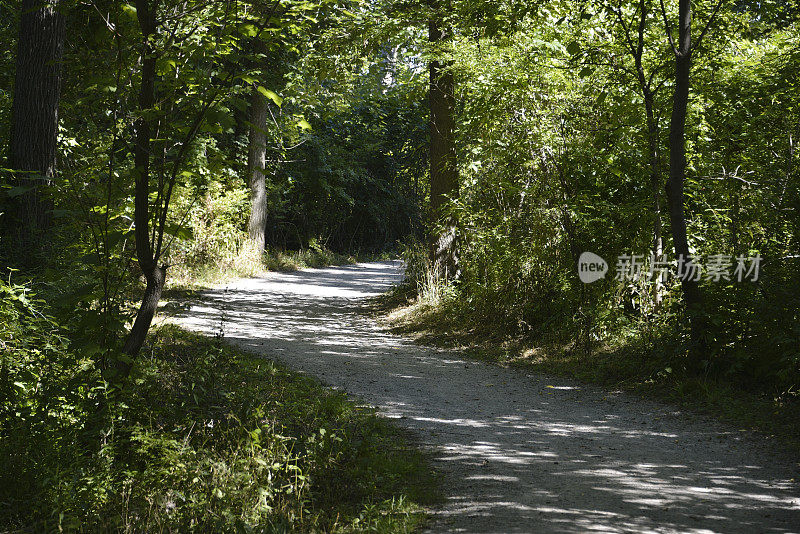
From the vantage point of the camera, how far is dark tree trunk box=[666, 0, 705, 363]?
22.5 feet

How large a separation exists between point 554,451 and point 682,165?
11.4ft

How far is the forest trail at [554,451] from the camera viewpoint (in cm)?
389

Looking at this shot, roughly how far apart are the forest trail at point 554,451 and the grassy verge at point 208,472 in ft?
1.53

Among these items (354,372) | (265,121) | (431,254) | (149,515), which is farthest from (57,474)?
(265,121)

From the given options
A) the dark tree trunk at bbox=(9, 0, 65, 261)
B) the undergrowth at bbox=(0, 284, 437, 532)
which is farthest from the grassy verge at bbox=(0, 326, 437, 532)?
the dark tree trunk at bbox=(9, 0, 65, 261)

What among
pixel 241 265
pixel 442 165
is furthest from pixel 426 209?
pixel 241 265

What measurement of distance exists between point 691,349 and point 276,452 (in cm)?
448

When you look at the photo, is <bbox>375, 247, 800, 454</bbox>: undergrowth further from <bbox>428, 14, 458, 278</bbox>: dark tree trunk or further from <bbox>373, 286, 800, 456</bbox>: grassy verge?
<bbox>428, 14, 458, 278</bbox>: dark tree trunk

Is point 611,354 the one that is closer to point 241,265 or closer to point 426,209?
point 426,209

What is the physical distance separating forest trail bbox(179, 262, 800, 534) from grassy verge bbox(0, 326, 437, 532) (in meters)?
0.46

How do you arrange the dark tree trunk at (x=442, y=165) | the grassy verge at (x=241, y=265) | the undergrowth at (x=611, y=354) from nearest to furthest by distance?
the undergrowth at (x=611, y=354), the dark tree trunk at (x=442, y=165), the grassy verge at (x=241, y=265)

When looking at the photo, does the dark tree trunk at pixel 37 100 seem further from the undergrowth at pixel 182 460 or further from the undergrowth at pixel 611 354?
the undergrowth at pixel 611 354

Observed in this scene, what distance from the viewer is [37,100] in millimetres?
9312

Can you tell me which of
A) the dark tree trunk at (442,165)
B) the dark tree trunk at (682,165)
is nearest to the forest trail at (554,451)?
the dark tree trunk at (682,165)
